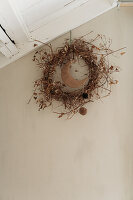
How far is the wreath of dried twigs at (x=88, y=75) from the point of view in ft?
5.94

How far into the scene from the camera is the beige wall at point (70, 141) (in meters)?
1.82

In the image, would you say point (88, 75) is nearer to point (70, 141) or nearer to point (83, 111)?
point (83, 111)

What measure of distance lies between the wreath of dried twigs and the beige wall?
0.06m

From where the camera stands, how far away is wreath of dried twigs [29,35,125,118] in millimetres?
1810

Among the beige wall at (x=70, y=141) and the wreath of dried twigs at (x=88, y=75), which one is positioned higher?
the wreath of dried twigs at (x=88, y=75)

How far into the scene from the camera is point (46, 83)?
6.01ft

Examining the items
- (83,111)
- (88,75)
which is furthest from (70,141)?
(88,75)

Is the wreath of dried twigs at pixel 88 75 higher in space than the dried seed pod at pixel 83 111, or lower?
higher

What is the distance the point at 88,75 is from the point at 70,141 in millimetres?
519

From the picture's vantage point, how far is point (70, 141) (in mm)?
1863

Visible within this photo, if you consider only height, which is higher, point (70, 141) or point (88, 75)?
point (88, 75)

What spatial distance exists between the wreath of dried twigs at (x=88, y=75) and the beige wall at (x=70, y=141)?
61 mm

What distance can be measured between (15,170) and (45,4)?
1.23 m

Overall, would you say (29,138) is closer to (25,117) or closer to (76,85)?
(25,117)
